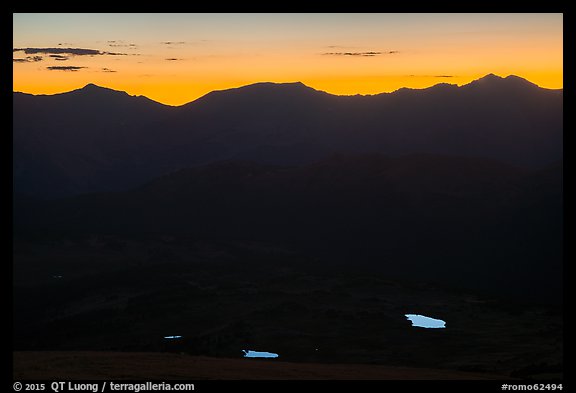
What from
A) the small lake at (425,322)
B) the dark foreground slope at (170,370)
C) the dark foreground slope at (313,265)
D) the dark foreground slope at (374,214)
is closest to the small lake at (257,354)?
the dark foreground slope at (313,265)

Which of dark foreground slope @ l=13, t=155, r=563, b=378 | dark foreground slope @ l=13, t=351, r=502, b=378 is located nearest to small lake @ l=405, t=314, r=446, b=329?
dark foreground slope @ l=13, t=155, r=563, b=378

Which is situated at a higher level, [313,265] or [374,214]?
[374,214]

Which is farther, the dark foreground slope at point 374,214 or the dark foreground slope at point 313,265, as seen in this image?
the dark foreground slope at point 374,214

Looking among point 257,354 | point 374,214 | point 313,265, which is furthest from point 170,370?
point 374,214

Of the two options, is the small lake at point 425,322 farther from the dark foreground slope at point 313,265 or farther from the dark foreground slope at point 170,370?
the dark foreground slope at point 170,370

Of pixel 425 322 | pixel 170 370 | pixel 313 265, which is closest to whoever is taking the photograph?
pixel 170 370

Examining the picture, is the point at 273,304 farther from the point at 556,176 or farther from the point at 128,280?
the point at 556,176

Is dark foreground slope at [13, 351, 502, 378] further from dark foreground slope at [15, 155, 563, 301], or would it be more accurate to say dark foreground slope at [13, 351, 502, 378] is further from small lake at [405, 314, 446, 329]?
dark foreground slope at [15, 155, 563, 301]

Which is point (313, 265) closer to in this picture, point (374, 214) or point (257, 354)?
point (374, 214)
